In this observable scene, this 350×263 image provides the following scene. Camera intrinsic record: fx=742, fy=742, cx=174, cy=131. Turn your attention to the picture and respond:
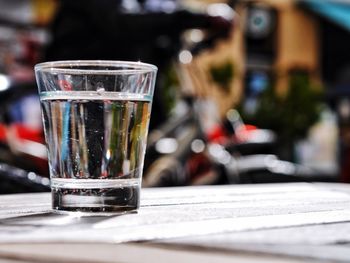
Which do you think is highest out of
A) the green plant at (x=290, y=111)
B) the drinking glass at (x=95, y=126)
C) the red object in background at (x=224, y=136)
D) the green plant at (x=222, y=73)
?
the drinking glass at (x=95, y=126)

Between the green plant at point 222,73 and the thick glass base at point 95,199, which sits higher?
the thick glass base at point 95,199

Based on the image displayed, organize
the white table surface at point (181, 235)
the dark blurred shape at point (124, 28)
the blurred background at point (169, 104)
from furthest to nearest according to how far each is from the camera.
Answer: the dark blurred shape at point (124, 28) < the blurred background at point (169, 104) < the white table surface at point (181, 235)

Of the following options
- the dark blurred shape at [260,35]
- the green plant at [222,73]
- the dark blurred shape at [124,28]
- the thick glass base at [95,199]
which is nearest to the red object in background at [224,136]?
the dark blurred shape at [124,28]

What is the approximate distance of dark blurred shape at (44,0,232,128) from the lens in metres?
2.71

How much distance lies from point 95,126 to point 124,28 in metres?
2.18

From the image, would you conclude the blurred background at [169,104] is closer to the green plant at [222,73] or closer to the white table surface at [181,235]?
the green plant at [222,73]

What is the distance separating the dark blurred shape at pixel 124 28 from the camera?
2.71 meters

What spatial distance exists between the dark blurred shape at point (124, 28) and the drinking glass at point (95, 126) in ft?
6.96

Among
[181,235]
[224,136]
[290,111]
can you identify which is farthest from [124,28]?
[290,111]

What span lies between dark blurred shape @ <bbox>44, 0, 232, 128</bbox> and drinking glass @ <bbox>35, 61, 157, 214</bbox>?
Answer: 2123 millimetres

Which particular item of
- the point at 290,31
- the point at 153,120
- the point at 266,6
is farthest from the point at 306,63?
the point at 153,120

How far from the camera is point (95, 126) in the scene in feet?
1.91

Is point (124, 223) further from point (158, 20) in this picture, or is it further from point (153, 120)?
point (153, 120)

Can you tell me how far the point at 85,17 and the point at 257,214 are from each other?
237 cm
